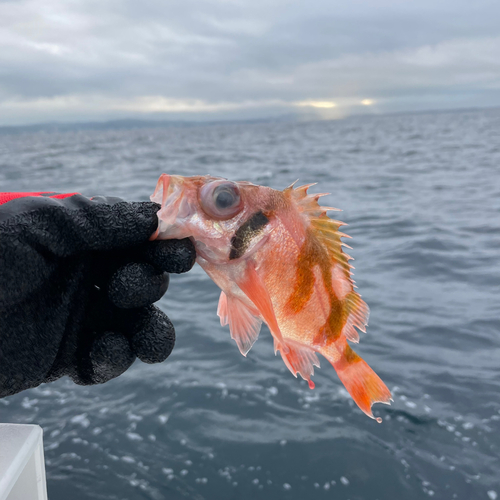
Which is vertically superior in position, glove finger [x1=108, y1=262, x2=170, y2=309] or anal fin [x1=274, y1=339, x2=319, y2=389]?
glove finger [x1=108, y1=262, x2=170, y2=309]

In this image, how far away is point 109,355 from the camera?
241 cm

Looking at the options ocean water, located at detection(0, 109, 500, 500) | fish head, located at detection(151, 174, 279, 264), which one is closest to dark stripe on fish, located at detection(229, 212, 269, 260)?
fish head, located at detection(151, 174, 279, 264)

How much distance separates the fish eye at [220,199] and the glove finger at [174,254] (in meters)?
0.21

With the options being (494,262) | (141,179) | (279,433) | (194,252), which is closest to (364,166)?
(141,179)

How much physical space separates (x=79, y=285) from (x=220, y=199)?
0.91 metres

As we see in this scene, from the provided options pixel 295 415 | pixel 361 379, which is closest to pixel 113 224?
pixel 361 379

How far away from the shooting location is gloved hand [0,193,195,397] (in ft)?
6.85

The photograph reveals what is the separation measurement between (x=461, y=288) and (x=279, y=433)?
436cm

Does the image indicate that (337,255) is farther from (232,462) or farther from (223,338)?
(223,338)

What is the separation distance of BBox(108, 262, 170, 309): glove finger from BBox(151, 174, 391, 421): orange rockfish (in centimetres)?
20

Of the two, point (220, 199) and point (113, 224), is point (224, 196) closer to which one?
point (220, 199)

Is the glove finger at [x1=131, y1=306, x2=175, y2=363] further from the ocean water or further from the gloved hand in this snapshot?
the ocean water

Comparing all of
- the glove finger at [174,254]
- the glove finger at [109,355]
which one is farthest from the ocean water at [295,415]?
the glove finger at [174,254]

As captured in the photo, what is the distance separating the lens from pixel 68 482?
3.64m
